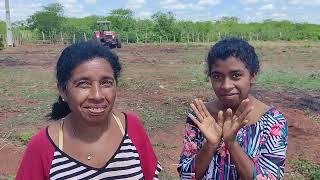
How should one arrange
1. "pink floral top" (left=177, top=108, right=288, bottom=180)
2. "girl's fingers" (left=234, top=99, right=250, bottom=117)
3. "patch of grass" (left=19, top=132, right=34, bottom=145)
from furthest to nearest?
"patch of grass" (left=19, top=132, right=34, bottom=145) → "pink floral top" (left=177, top=108, right=288, bottom=180) → "girl's fingers" (left=234, top=99, right=250, bottom=117)

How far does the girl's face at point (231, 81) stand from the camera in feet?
6.69

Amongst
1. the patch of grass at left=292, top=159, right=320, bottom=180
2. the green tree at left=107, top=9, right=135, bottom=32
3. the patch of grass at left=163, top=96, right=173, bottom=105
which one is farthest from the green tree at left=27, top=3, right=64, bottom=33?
the patch of grass at left=292, top=159, right=320, bottom=180

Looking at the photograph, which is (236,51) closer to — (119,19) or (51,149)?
(51,149)

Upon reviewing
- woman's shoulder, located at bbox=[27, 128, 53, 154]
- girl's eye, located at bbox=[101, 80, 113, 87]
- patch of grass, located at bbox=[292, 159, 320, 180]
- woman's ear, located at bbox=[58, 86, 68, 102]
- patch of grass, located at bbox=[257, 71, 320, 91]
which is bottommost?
patch of grass, located at bbox=[292, 159, 320, 180]

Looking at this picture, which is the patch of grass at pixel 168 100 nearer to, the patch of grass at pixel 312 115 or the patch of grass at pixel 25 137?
the patch of grass at pixel 312 115

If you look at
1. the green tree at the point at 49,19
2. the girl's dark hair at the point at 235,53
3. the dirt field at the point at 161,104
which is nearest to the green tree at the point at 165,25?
the green tree at the point at 49,19

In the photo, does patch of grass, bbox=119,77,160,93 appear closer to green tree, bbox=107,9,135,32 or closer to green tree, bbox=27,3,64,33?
green tree, bbox=27,3,64,33

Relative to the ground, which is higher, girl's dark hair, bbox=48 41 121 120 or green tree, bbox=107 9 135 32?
green tree, bbox=107 9 135 32

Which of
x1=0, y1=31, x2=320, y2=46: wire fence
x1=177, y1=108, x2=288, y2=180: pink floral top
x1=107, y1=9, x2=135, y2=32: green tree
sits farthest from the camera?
x1=107, y1=9, x2=135, y2=32: green tree

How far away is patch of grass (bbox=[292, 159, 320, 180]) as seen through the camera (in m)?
4.75

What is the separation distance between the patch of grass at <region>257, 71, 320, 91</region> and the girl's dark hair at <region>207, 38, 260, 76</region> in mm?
9491

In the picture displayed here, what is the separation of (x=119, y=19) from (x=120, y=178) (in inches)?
1959

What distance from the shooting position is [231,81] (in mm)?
2033

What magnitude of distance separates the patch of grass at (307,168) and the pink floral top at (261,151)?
116 inches
